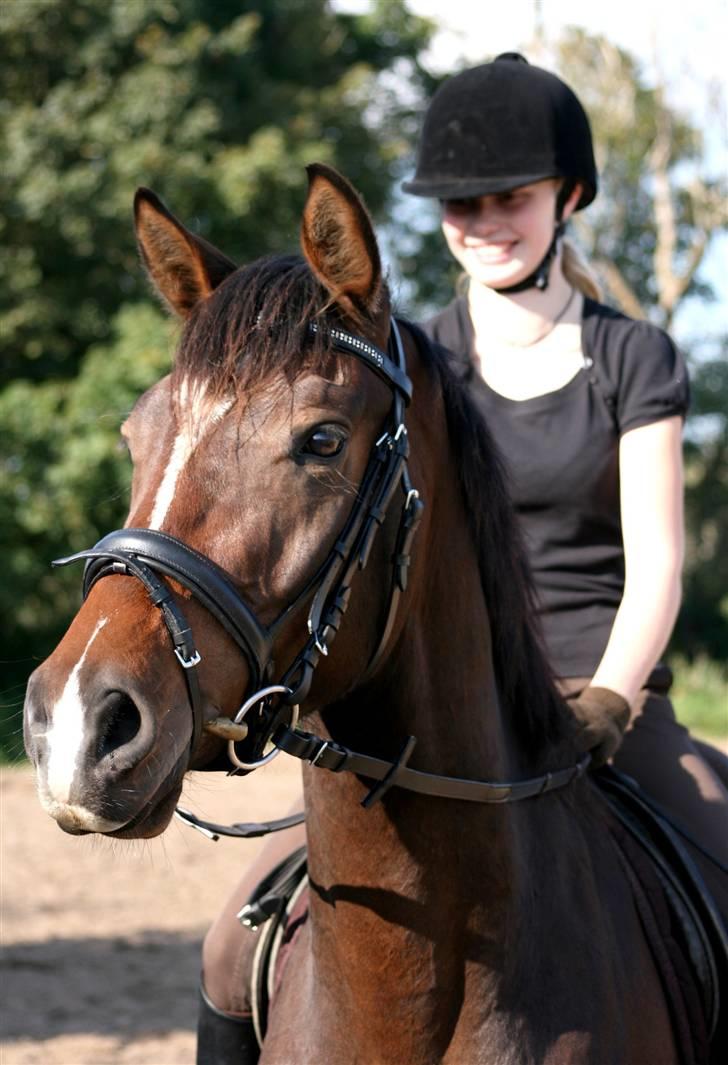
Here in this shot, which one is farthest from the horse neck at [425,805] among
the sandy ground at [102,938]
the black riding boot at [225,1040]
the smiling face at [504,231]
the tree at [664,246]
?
the tree at [664,246]

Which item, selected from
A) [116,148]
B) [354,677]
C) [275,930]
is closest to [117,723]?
[354,677]

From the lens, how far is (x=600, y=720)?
2.60m

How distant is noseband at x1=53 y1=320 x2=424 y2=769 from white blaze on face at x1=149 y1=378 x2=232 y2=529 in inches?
2.5

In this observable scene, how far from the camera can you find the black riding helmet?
10.4 feet

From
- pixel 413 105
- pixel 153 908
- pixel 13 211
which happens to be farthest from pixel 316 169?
pixel 413 105

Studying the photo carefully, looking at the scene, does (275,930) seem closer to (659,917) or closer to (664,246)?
(659,917)

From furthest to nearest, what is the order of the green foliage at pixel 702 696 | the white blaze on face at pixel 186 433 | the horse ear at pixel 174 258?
the green foliage at pixel 702 696 < the horse ear at pixel 174 258 < the white blaze on face at pixel 186 433

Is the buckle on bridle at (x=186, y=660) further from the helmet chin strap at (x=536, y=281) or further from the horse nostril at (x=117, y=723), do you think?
the helmet chin strap at (x=536, y=281)

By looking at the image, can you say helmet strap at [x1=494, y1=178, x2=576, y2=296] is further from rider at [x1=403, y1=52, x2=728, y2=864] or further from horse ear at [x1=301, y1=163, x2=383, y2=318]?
horse ear at [x1=301, y1=163, x2=383, y2=318]

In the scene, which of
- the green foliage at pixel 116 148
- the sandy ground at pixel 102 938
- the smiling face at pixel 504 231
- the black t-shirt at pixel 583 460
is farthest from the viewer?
the green foliage at pixel 116 148

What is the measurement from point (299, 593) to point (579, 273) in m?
1.89

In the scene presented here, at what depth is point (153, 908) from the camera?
25.7 ft

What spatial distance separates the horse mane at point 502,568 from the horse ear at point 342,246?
26 cm

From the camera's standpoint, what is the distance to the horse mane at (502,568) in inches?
91.7
